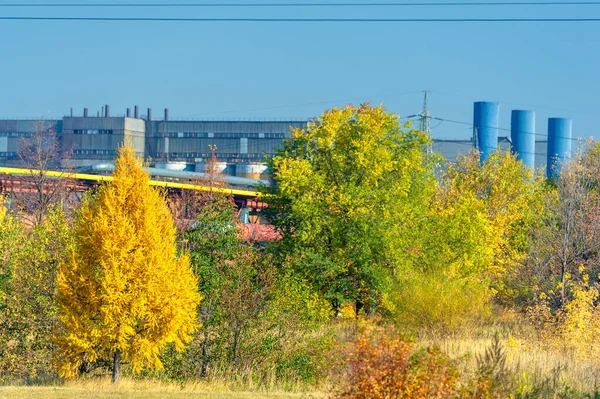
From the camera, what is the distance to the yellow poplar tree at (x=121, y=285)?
23359mm

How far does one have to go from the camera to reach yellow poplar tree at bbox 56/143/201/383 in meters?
23.4

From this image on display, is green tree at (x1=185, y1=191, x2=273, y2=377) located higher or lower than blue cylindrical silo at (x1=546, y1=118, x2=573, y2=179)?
lower

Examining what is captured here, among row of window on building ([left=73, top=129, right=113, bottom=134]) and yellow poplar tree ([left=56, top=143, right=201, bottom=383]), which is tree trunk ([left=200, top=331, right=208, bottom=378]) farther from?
row of window on building ([left=73, top=129, right=113, bottom=134])

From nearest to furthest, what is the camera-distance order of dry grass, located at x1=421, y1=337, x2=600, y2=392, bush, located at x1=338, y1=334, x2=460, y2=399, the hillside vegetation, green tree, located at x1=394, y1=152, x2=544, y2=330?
bush, located at x1=338, y1=334, x2=460, y2=399, dry grass, located at x1=421, y1=337, x2=600, y2=392, the hillside vegetation, green tree, located at x1=394, y1=152, x2=544, y2=330

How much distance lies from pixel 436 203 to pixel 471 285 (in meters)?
11.9

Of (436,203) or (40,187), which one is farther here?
(436,203)

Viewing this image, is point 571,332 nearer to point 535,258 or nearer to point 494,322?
point 535,258

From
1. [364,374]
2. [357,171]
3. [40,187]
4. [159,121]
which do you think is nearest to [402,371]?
[364,374]

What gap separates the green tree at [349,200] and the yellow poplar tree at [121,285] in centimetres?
1220

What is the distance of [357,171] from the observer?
127 feet

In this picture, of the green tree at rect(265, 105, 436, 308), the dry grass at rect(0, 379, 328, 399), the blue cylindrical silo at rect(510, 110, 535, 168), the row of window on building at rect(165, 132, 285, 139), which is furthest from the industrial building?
the dry grass at rect(0, 379, 328, 399)

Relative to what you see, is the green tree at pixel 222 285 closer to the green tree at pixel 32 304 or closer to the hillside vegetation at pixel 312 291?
the hillside vegetation at pixel 312 291

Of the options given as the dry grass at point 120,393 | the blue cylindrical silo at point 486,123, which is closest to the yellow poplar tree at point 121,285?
the dry grass at point 120,393

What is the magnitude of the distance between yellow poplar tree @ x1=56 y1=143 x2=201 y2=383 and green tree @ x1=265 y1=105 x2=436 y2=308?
12198 mm
